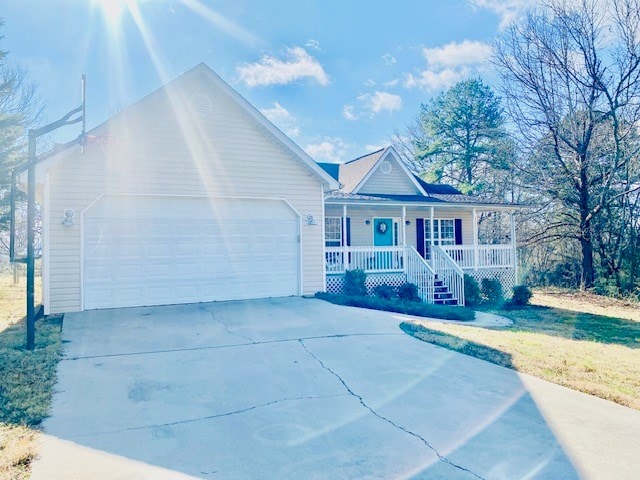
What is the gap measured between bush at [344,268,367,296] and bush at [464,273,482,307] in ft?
11.1

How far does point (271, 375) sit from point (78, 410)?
2.14 meters

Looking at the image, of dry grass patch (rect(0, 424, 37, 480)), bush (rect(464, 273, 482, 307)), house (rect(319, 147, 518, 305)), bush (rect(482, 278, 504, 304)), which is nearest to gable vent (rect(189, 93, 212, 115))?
house (rect(319, 147, 518, 305))

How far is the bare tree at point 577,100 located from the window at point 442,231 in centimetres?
556

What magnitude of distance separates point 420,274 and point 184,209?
7.72 meters

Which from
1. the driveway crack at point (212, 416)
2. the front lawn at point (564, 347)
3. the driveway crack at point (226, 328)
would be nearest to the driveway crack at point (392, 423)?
the driveway crack at point (212, 416)

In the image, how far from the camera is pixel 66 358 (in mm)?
6141

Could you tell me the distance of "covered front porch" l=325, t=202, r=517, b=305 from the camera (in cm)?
1388

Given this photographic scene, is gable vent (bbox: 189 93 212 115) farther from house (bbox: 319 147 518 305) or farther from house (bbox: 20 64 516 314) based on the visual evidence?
house (bbox: 319 147 518 305)

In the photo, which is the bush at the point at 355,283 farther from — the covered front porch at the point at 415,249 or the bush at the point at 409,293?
the bush at the point at 409,293

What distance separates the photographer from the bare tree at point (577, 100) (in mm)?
17609

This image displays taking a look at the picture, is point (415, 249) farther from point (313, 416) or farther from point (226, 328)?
point (313, 416)

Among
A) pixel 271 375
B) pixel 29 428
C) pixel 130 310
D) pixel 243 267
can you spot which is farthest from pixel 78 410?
pixel 243 267

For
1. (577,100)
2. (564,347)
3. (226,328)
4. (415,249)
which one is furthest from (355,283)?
(577,100)

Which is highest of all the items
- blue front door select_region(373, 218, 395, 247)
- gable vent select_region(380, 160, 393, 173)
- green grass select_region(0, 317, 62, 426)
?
gable vent select_region(380, 160, 393, 173)
